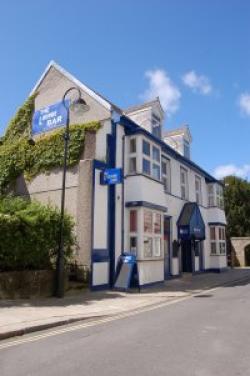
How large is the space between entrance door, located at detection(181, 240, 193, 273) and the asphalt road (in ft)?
45.1

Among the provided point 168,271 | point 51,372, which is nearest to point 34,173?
point 168,271

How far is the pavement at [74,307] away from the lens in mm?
8547

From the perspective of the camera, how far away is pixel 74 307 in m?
11.0

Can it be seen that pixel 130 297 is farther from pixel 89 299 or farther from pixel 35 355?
pixel 35 355

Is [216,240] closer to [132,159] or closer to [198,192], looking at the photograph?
[198,192]

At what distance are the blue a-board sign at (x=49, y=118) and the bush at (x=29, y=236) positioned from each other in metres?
5.35

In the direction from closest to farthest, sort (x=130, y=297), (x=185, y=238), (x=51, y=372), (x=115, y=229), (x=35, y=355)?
(x=51, y=372) → (x=35, y=355) → (x=130, y=297) → (x=115, y=229) → (x=185, y=238)

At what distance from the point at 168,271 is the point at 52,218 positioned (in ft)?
30.5

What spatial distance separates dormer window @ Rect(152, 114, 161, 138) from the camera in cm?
2159

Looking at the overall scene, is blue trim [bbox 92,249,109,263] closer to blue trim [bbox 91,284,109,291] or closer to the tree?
blue trim [bbox 91,284,109,291]

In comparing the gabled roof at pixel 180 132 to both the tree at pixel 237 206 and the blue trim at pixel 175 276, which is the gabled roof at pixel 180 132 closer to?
the blue trim at pixel 175 276

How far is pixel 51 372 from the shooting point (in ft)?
17.8

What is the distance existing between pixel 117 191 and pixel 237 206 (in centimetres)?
3052

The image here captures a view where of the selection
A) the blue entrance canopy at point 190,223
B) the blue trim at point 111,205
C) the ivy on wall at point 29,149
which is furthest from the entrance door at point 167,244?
the ivy on wall at point 29,149
